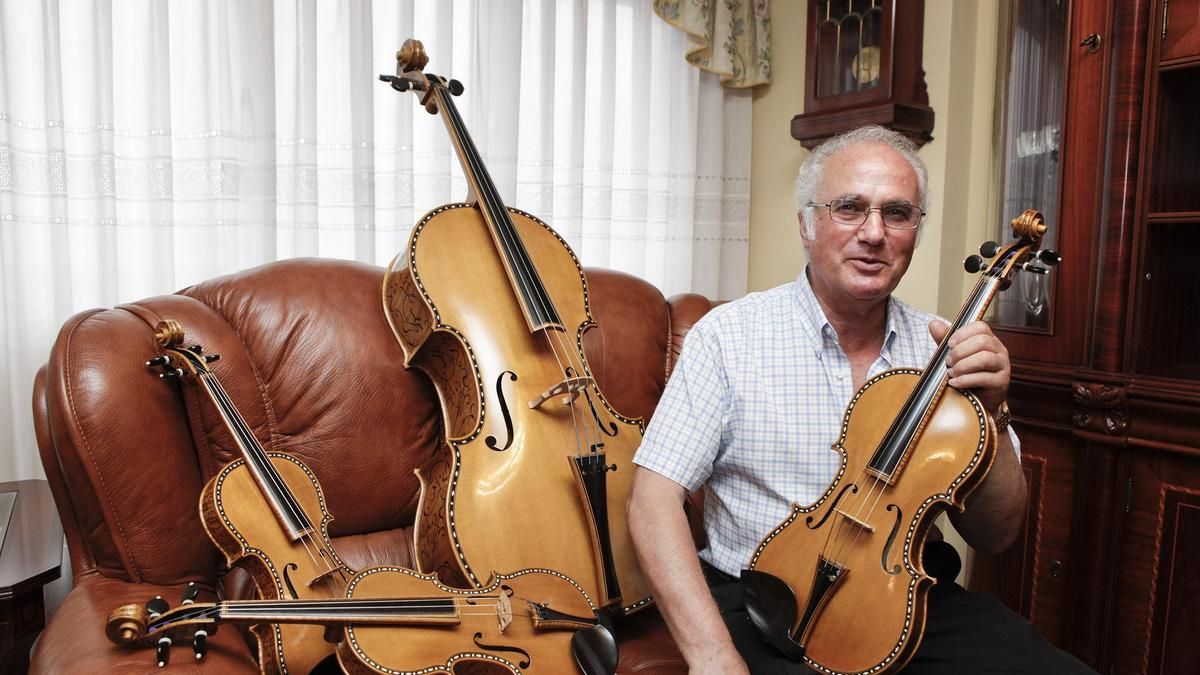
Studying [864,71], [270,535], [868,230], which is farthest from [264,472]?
[864,71]

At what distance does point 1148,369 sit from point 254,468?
71.1 inches

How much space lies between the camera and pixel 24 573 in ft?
3.92

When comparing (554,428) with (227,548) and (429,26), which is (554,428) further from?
(429,26)

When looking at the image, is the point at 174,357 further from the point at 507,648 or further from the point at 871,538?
the point at 871,538

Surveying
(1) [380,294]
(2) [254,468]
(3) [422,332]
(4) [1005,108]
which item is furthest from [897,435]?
(4) [1005,108]

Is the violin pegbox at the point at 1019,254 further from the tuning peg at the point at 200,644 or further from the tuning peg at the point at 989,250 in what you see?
the tuning peg at the point at 200,644

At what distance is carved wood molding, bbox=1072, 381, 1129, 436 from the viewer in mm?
1843

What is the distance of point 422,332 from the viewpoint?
4.90ft

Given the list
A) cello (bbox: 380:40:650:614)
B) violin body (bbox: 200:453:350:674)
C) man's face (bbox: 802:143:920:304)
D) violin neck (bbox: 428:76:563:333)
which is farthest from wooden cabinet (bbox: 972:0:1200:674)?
violin body (bbox: 200:453:350:674)

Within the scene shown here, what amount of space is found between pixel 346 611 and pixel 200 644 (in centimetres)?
19

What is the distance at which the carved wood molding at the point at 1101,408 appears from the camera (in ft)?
6.05

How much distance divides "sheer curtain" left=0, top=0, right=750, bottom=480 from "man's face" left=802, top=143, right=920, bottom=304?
3.85 feet

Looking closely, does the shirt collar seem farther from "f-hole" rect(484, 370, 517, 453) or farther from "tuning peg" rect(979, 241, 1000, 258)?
"f-hole" rect(484, 370, 517, 453)

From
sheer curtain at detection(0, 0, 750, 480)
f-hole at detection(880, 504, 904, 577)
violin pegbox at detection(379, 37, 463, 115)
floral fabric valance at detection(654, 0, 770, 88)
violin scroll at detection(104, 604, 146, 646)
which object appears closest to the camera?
violin scroll at detection(104, 604, 146, 646)
